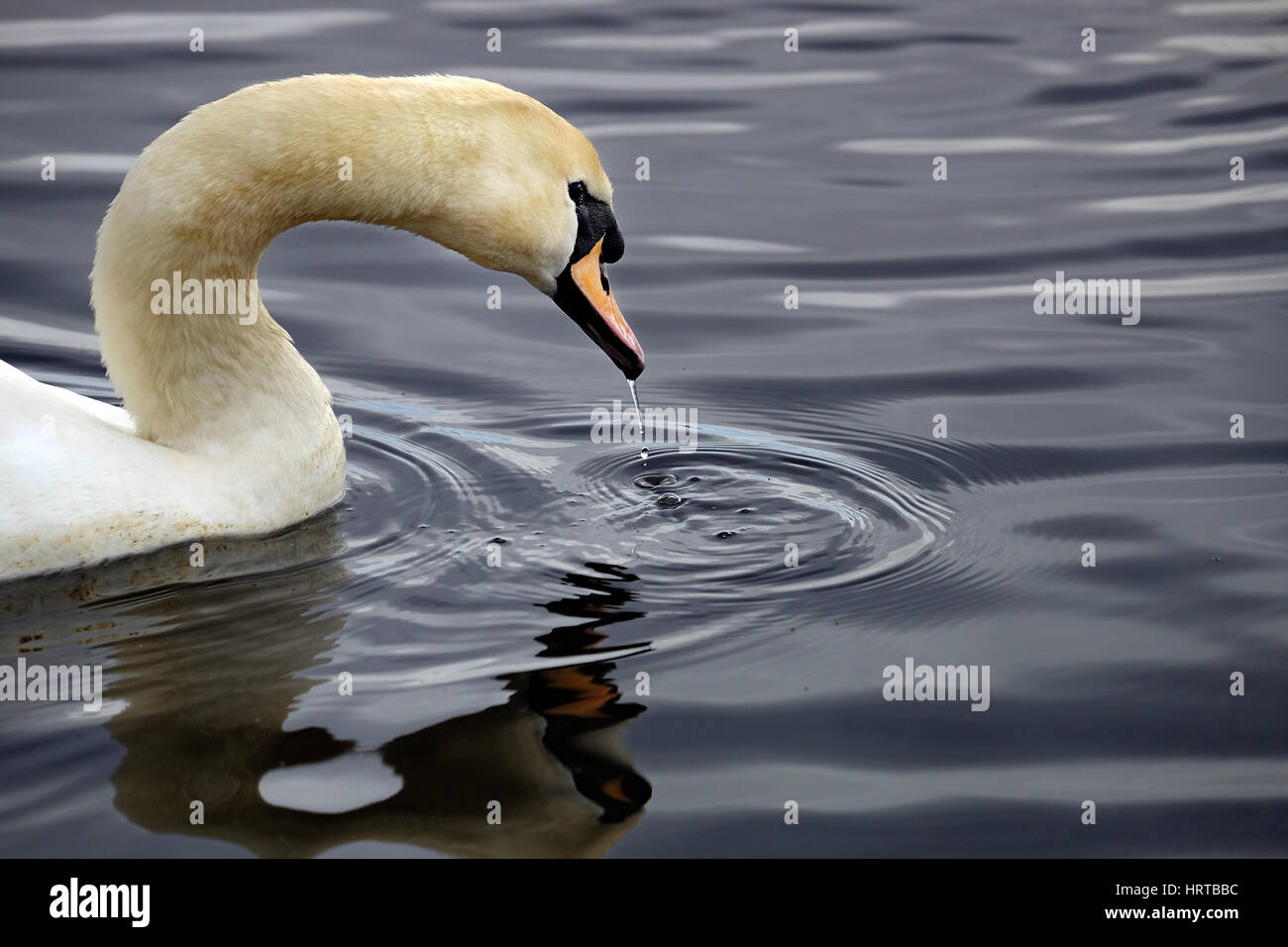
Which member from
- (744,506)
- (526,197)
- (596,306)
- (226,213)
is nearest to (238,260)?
(226,213)

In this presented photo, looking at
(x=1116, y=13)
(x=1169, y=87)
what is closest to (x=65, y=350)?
(x=1169, y=87)

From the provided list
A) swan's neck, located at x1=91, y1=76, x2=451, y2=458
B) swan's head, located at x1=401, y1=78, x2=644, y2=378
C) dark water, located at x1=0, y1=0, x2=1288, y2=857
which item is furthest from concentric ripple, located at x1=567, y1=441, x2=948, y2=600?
swan's neck, located at x1=91, y1=76, x2=451, y2=458

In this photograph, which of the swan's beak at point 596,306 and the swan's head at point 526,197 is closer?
the swan's head at point 526,197

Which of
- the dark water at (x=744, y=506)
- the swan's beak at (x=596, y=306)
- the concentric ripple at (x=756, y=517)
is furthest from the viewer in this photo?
the swan's beak at (x=596, y=306)

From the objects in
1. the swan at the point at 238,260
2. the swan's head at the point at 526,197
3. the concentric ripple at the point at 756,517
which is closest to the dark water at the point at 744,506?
the concentric ripple at the point at 756,517

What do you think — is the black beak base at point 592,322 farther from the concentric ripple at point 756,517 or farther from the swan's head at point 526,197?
the concentric ripple at point 756,517

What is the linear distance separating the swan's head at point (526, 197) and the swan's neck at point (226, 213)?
0.12 meters

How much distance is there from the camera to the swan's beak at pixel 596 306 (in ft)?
20.3

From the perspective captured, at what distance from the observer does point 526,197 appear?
584 centimetres

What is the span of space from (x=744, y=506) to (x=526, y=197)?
1.47m

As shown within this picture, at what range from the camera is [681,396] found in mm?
7750

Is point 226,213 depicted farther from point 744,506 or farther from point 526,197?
point 744,506

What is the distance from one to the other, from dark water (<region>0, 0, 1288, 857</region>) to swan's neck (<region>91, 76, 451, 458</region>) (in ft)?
1.85
